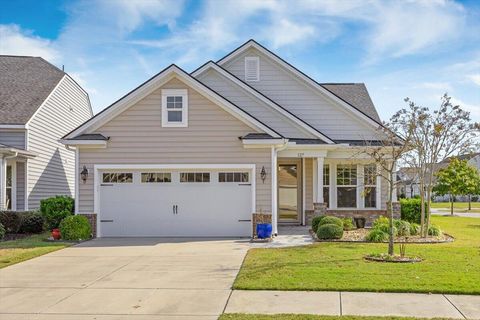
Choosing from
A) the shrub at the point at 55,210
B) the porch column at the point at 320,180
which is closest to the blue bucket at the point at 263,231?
the porch column at the point at 320,180

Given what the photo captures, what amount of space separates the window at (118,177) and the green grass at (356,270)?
5.71 meters

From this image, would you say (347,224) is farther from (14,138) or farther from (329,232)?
(14,138)

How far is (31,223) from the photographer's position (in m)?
19.2

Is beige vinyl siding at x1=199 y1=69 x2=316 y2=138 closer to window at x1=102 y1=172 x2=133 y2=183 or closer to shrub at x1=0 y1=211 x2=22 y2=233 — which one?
window at x1=102 y1=172 x2=133 y2=183

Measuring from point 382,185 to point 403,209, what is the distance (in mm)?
1334

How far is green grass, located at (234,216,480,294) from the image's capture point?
8953mm

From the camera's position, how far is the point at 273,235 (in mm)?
17000

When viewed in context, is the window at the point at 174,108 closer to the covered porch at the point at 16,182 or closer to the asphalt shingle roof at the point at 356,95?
the covered porch at the point at 16,182

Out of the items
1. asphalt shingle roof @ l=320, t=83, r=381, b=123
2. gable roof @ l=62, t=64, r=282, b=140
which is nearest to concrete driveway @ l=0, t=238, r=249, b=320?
gable roof @ l=62, t=64, r=282, b=140

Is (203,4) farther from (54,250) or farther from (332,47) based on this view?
(54,250)

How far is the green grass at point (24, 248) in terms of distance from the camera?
41.2 feet

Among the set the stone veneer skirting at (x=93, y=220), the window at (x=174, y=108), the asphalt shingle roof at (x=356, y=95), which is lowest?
the stone veneer skirting at (x=93, y=220)

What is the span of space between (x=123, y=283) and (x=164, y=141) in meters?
8.18

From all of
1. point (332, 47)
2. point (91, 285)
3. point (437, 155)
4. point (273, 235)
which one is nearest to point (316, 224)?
point (273, 235)
